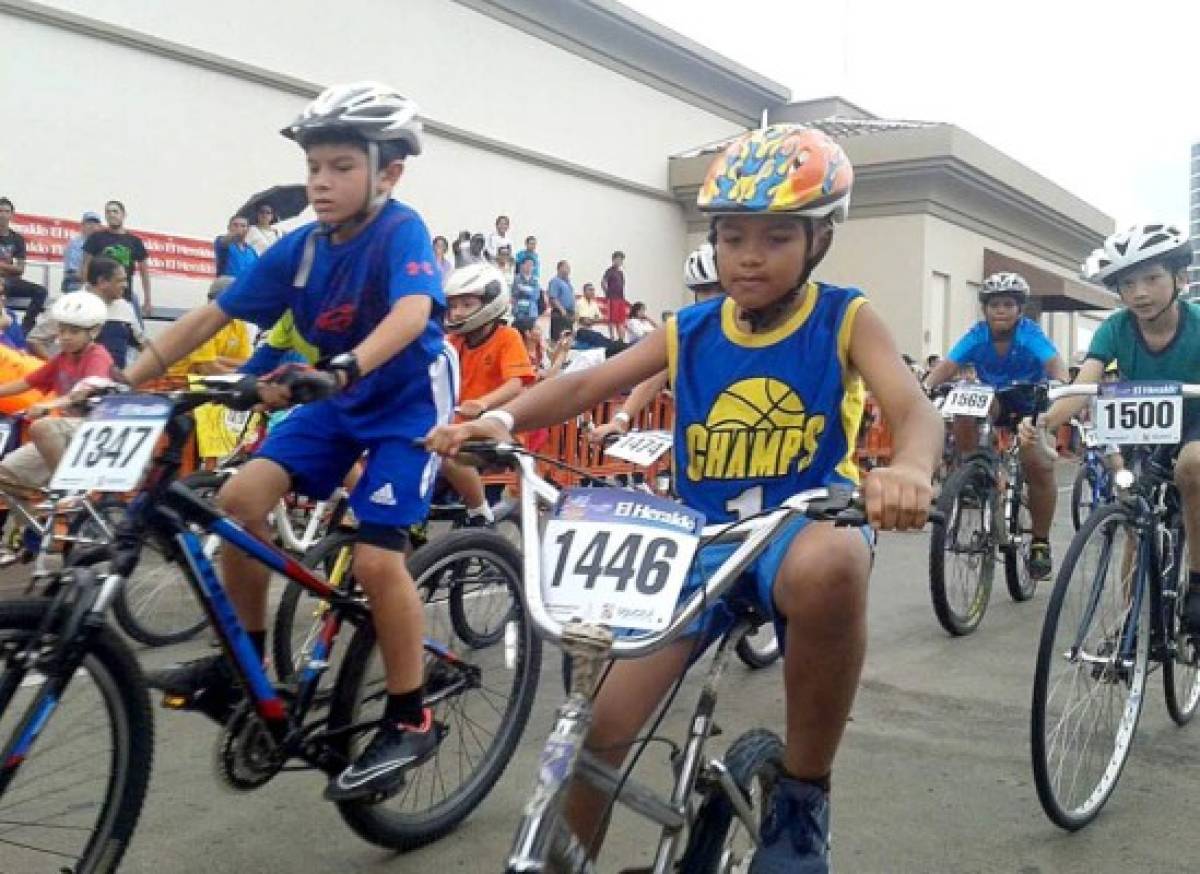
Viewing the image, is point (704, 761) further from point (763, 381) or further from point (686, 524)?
point (763, 381)

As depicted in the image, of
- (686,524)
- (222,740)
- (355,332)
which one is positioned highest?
(355,332)

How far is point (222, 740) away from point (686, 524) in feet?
5.38

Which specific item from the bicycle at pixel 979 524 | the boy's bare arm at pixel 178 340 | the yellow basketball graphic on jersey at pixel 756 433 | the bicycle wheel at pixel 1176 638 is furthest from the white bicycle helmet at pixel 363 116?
the bicycle at pixel 979 524

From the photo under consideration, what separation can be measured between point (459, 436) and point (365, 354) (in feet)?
2.55

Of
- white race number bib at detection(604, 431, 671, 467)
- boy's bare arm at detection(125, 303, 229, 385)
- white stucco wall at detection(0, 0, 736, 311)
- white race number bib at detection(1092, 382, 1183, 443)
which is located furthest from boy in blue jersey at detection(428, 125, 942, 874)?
white stucco wall at detection(0, 0, 736, 311)

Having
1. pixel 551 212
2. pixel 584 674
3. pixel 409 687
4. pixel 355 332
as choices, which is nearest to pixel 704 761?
pixel 584 674

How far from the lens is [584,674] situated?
2.04 m

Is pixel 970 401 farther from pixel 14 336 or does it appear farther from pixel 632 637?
pixel 14 336

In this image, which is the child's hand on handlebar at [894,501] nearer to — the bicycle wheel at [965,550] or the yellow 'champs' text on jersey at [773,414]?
the yellow 'champs' text on jersey at [773,414]

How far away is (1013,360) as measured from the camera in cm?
791

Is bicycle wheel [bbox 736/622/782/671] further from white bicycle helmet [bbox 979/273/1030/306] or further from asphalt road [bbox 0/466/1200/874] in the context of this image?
white bicycle helmet [bbox 979/273/1030/306]

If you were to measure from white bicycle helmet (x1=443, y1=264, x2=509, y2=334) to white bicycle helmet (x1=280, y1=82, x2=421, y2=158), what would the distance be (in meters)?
2.49

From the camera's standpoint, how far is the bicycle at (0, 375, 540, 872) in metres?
2.66

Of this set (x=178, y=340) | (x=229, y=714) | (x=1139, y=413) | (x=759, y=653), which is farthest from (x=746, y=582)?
(x=759, y=653)
